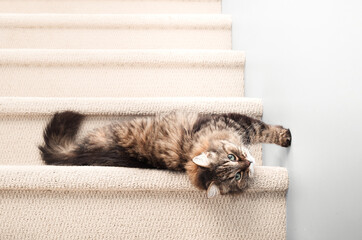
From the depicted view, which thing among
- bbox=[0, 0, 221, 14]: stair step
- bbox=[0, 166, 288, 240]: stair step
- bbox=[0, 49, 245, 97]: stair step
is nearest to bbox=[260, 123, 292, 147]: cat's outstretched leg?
bbox=[0, 166, 288, 240]: stair step

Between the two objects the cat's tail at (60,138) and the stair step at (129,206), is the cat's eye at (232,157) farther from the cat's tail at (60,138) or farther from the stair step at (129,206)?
the cat's tail at (60,138)

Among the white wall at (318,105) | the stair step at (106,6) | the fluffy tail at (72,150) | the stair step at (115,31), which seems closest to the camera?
the white wall at (318,105)

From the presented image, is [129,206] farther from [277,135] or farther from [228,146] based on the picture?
[277,135]

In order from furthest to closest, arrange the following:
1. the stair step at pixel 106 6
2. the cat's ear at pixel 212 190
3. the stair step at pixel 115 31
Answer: the stair step at pixel 106 6 → the stair step at pixel 115 31 → the cat's ear at pixel 212 190

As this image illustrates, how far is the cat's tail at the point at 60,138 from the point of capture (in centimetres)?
122

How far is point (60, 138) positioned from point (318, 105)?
103 centimetres

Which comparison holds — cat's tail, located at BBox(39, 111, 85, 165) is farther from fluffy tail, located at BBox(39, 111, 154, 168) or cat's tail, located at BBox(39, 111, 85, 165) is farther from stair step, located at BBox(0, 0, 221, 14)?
stair step, located at BBox(0, 0, 221, 14)

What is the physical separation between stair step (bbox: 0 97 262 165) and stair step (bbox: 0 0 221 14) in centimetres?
97

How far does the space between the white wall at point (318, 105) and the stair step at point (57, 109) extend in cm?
16

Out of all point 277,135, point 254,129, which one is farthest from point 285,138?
point 254,129

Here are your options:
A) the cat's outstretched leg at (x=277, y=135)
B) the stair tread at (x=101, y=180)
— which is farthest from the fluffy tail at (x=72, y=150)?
the cat's outstretched leg at (x=277, y=135)

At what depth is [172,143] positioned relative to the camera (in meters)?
1.19

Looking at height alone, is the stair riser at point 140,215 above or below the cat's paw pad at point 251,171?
below

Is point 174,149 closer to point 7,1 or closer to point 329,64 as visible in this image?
point 329,64
